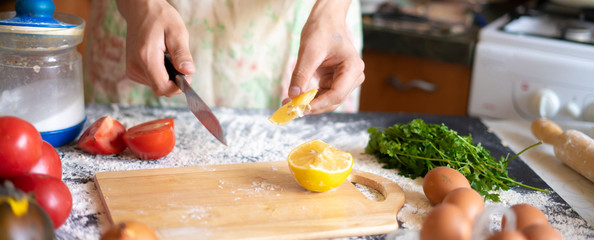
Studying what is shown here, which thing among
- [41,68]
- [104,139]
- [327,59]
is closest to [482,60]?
[327,59]

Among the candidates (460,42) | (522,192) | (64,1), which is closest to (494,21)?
(460,42)

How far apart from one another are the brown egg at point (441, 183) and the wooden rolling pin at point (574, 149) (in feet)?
1.31

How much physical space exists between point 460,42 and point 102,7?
1.38 meters

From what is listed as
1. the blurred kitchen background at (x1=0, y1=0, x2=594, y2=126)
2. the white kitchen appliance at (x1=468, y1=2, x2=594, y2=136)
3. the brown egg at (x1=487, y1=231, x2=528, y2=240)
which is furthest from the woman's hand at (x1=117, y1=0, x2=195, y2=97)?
the white kitchen appliance at (x1=468, y1=2, x2=594, y2=136)

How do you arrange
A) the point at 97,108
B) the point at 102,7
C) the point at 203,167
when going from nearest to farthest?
the point at 203,167 < the point at 97,108 < the point at 102,7

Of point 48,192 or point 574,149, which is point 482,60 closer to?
point 574,149

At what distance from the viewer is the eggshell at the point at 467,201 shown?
956 millimetres

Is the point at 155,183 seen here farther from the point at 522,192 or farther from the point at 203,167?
the point at 522,192

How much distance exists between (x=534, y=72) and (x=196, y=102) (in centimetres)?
148

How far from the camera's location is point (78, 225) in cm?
99

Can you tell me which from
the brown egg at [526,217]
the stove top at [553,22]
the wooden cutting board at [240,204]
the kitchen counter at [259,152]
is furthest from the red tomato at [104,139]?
the stove top at [553,22]

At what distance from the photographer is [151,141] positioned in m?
1.23

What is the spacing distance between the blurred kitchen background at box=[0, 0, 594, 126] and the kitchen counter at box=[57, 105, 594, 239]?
574mm

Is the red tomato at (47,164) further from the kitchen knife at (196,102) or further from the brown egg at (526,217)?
the brown egg at (526,217)
